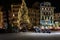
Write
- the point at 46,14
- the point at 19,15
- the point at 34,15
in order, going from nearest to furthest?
the point at 19,15
the point at 46,14
the point at 34,15

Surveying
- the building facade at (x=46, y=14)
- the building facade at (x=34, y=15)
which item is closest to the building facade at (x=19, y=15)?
the building facade at (x=34, y=15)

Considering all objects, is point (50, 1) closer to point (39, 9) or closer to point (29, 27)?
point (39, 9)

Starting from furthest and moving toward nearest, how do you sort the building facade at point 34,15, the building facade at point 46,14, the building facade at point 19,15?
1. the building facade at point 34,15
2. the building facade at point 46,14
3. the building facade at point 19,15

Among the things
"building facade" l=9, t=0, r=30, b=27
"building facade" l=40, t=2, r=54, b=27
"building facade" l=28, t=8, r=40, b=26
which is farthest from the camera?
"building facade" l=28, t=8, r=40, b=26

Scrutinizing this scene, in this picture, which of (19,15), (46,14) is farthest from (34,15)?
(19,15)

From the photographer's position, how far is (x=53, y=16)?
45.1 m

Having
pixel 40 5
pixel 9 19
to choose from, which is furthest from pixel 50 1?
pixel 9 19

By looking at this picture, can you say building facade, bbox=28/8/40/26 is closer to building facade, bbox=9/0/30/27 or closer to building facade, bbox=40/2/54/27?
building facade, bbox=40/2/54/27

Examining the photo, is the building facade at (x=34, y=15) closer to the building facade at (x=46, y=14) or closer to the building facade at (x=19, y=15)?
the building facade at (x=46, y=14)

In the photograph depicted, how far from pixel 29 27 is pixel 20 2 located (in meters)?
6.20

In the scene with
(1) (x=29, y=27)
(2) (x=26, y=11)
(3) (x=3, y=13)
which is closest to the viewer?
(1) (x=29, y=27)

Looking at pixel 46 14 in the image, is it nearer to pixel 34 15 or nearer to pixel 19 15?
pixel 34 15

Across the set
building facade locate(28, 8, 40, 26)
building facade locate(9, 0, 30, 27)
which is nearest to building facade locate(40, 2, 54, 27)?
building facade locate(28, 8, 40, 26)

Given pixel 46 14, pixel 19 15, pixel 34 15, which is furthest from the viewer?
pixel 34 15
